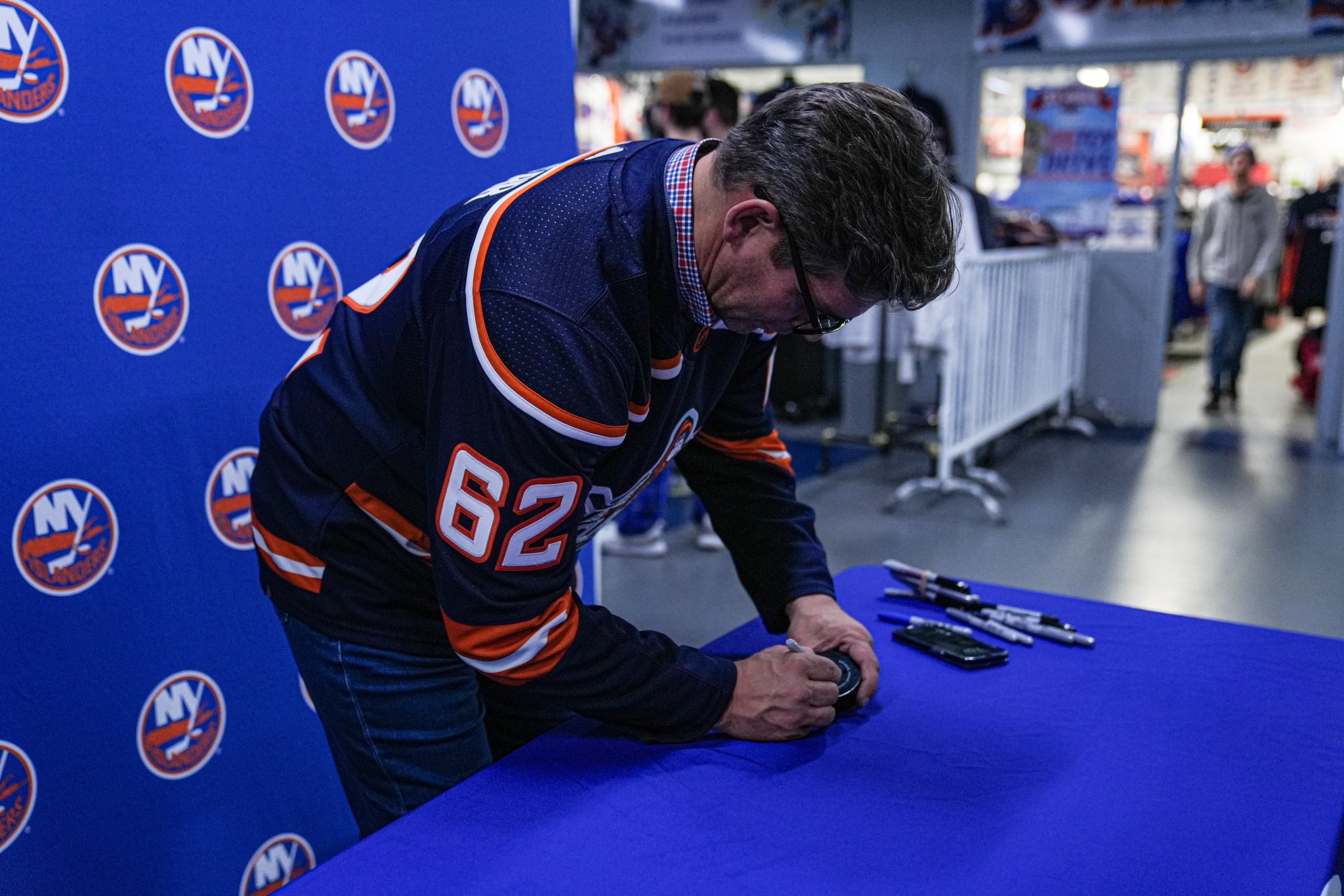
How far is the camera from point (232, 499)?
5.63 ft

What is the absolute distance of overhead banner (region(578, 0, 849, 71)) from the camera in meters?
6.53

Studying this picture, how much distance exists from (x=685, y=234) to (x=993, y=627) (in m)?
0.74

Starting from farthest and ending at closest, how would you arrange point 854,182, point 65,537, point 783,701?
point 65,537 < point 783,701 < point 854,182

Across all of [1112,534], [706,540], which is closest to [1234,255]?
[1112,534]

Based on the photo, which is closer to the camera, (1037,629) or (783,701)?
(783,701)

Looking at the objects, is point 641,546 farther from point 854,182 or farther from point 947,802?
point 854,182

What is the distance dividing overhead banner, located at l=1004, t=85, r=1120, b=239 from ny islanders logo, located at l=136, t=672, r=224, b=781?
5898 mm

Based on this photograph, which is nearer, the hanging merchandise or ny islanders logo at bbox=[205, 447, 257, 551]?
ny islanders logo at bbox=[205, 447, 257, 551]

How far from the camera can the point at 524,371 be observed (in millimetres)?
908

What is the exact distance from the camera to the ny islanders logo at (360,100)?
1774 mm

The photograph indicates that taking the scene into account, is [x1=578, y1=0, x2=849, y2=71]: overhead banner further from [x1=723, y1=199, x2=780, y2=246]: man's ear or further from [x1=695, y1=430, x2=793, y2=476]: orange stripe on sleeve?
[x1=723, y1=199, x2=780, y2=246]: man's ear

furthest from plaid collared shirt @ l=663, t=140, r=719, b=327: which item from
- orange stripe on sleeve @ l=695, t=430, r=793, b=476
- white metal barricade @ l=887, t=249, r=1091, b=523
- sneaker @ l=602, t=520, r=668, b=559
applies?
white metal barricade @ l=887, t=249, r=1091, b=523

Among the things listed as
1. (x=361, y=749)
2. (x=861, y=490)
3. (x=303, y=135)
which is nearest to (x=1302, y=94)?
(x=861, y=490)

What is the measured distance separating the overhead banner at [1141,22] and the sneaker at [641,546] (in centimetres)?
389
